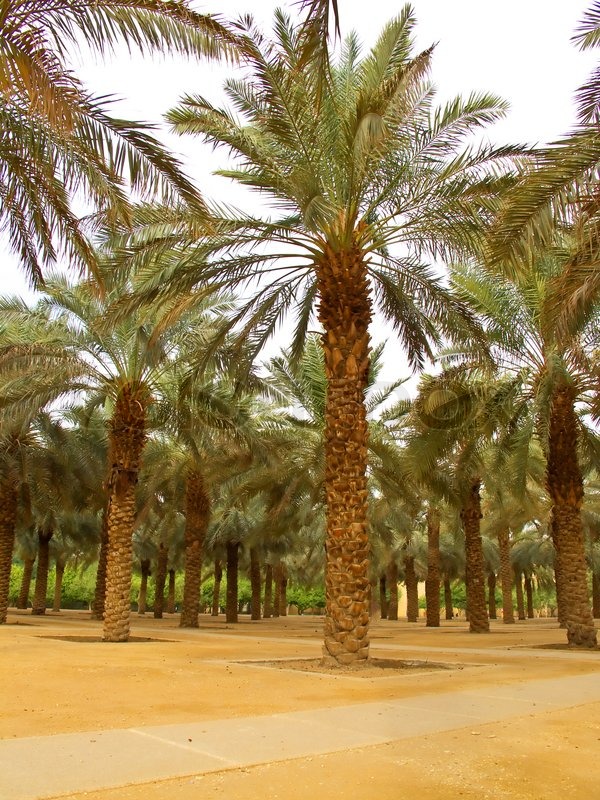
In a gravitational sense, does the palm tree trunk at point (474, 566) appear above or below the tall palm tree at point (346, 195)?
below

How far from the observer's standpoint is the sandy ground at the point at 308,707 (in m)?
4.89

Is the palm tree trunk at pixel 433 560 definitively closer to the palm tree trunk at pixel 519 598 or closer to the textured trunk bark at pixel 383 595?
the palm tree trunk at pixel 519 598

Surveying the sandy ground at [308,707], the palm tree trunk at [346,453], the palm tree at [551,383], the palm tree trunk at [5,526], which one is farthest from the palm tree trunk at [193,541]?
the palm tree trunk at [346,453]

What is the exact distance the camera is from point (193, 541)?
28.1m

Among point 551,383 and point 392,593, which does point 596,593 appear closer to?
point 392,593

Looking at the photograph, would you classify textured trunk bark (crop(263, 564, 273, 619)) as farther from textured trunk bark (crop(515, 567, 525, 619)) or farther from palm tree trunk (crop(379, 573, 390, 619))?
textured trunk bark (crop(515, 567, 525, 619))

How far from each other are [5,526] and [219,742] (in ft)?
66.6

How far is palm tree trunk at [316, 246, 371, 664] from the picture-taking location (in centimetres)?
1200

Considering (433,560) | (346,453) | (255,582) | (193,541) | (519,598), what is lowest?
(519,598)

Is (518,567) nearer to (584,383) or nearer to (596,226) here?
(584,383)

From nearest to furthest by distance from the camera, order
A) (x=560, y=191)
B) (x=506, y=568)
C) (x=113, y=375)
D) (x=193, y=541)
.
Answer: (x=560, y=191), (x=113, y=375), (x=193, y=541), (x=506, y=568)

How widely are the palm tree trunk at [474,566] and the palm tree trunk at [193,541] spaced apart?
9.54m

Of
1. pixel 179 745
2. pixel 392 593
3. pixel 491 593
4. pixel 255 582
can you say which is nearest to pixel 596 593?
pixel 491 593

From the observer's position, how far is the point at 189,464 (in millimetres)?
27625
